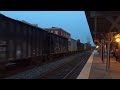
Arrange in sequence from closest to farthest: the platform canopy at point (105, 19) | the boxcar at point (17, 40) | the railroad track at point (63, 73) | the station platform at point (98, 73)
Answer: the platform canopy at point (105, 19), the boxcar at point (17, 40), the station platform at point (98, 73), the railroad track at point (63, 73)

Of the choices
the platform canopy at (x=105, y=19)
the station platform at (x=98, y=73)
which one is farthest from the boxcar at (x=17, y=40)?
the platform canopy at (x=105, y=19)

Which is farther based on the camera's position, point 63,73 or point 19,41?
point 63,73

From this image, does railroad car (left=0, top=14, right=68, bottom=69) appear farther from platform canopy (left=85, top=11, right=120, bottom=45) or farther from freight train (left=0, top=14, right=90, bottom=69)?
platform canopy (left=85, top=11, right=120, bottom=45)

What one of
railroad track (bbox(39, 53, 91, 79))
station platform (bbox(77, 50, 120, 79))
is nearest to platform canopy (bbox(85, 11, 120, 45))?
station platform (bbox(77, 50, 120, 79))

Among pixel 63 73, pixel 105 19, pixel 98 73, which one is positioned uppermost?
pixel 105 19

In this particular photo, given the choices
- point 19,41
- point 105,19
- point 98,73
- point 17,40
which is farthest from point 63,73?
point 105,19

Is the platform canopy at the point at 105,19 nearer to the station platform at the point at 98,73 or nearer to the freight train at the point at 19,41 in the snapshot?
the station platform at the point at 98,73

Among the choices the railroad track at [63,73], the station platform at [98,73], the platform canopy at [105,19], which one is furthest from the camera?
the railroad track at [63,73]

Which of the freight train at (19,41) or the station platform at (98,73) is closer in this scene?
the freight train at (19,41)

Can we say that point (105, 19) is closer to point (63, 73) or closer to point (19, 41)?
point (63, 73)
